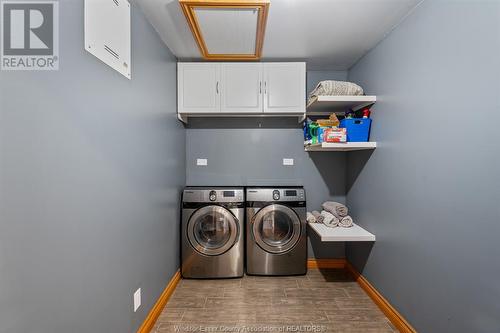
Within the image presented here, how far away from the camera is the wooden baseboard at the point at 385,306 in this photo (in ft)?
5.98

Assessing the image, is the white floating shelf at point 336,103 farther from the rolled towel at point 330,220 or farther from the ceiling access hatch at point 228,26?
the rolled towel at point 330,220

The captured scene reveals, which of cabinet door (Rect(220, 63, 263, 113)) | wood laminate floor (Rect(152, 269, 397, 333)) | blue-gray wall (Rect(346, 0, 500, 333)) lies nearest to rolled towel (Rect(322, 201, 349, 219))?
blue-gray wall (Rect(346, 0, 500, 333))

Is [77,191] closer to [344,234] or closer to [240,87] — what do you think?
[240,87]

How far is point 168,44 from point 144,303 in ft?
7.38

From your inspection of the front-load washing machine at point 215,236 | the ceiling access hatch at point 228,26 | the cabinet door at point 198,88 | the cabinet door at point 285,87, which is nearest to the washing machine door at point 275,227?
the front-load washing machine at point 215,236

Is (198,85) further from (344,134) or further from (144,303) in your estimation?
(144,303)

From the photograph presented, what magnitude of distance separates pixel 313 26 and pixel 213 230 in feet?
7.21

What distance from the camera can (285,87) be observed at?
2.66 meters

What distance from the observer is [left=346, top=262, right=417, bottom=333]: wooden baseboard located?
5.98 feet

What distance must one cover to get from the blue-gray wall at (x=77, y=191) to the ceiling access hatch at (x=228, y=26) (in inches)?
16.2

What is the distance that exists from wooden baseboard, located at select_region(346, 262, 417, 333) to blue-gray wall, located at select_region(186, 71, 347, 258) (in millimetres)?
518

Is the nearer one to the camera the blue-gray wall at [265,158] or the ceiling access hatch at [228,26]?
the ceiling access hatch at [228,26]

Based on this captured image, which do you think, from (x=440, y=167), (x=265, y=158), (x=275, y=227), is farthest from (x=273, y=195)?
(x=440, y=167)

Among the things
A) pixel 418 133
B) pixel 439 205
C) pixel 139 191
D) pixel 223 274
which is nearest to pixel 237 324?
pixel 223 274
